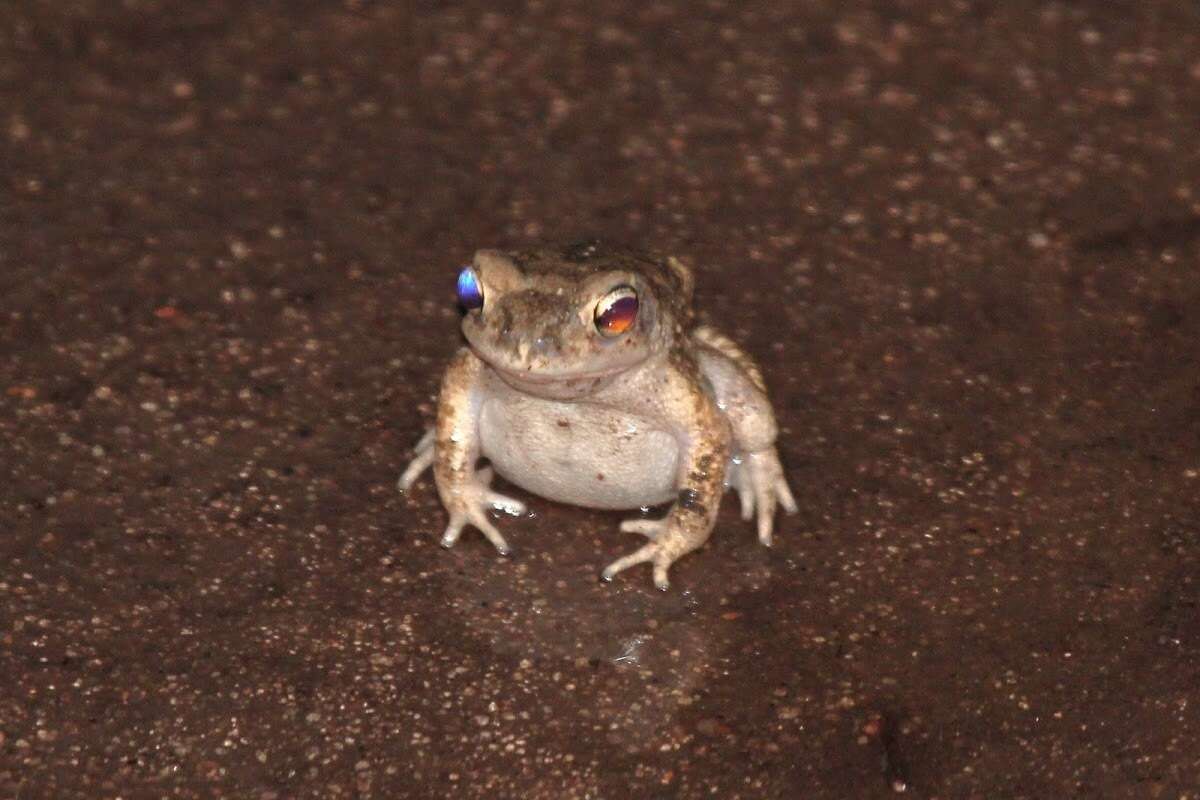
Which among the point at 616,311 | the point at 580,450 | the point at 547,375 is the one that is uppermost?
the point at 616,311

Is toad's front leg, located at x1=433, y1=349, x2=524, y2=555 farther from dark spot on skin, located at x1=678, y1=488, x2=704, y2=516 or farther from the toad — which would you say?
dark spot on skin, located at x1=678, y1=488, x2=704, y2=516

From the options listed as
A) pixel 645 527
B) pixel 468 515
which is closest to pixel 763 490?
pixel 645 527

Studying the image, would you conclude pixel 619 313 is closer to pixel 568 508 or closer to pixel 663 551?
pixel 663 551

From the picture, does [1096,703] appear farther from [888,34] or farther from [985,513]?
[888,34]

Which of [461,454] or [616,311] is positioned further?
[461,454]

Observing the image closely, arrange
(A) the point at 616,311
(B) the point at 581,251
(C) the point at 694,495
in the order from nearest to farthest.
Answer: (A) the point at 616,311
(B) the point at 581,251
(C) the point at 694,495

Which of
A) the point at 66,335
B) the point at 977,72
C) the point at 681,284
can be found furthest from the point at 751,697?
the point at 977,72
